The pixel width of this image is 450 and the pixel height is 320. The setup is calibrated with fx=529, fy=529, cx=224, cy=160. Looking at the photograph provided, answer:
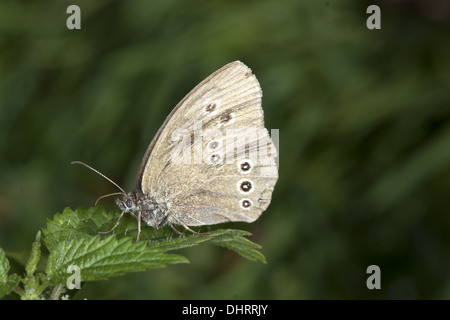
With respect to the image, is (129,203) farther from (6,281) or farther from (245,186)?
(6,281)

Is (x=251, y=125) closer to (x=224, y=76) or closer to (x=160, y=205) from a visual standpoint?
(x=224, y=76)

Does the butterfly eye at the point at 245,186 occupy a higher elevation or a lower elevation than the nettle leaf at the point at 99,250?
higher

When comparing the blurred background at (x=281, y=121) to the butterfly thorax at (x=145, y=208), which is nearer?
the butterfly thorax at (x=145, y=208)

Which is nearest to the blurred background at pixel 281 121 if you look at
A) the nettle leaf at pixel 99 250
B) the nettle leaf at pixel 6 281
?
the nettle leaf at pixel 99 250

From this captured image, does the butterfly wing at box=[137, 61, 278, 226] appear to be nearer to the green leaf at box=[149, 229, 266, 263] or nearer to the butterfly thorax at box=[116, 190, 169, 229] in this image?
the butterfly thorax at box=[116, 190, 169, 229]

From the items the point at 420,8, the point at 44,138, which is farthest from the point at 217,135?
the point at 420,8

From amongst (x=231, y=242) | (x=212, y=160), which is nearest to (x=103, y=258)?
(x=231, y=242)

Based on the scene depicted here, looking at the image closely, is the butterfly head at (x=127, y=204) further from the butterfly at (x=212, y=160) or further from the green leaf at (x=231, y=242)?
Result: the green leaf at (x=231, y=242)
